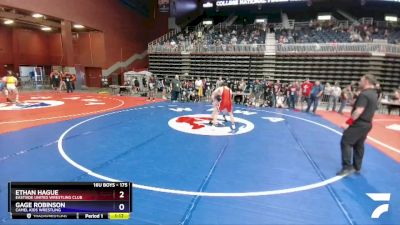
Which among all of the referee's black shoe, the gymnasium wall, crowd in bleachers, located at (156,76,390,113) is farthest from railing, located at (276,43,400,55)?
the referee's black shoe

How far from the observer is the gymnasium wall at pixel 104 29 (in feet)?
79.0

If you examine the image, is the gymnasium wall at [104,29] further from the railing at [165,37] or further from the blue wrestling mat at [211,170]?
the blue wrestling mat at [211,170]

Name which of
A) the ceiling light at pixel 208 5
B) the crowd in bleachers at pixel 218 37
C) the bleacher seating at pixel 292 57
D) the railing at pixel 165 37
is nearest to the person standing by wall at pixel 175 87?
the bleacher seating at pixel 292 57

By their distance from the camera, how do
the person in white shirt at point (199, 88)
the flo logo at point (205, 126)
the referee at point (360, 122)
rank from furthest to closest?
the person in white shirt at point (199, 88), the flo logo at point (205, 126), the referee at point (360, 122)

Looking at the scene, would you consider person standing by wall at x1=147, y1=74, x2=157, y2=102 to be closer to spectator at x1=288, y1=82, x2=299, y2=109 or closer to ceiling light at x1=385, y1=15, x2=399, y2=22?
spectator at x1=288, y1=82, x2=299, y2=109

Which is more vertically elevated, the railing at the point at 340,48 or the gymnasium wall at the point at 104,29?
the gymnasium wall at the point at 104,29

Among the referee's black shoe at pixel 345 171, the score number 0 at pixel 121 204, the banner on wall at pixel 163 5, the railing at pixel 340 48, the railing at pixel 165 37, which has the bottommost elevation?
the referee's black shoe at pixel 345 171

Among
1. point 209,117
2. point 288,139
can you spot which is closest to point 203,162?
point 288,139

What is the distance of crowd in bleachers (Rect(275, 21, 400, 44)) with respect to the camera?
23.5 metres
